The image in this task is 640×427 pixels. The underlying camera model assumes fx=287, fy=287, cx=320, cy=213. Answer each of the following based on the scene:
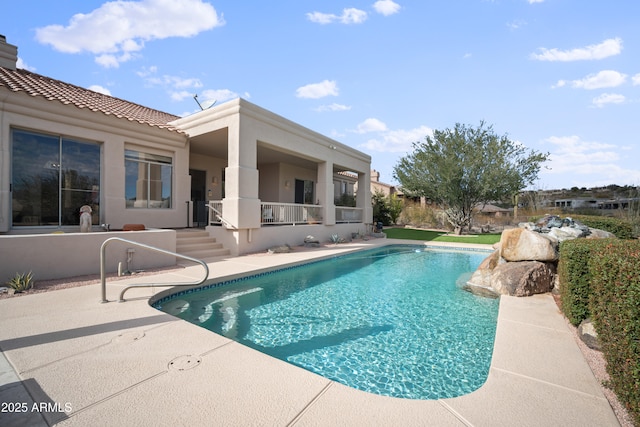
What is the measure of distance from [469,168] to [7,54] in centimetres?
2388

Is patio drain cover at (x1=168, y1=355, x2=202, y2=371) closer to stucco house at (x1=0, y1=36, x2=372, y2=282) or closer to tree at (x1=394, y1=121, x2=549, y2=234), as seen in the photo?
stucco house at (x1=0, y1=36, x2=372, y2=282)

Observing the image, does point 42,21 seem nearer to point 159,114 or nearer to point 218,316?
point 159,114

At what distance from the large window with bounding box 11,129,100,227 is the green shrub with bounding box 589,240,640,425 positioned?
39.5 feet

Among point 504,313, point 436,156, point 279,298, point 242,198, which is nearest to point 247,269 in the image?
point 279,298

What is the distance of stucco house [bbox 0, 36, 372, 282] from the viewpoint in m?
7.50

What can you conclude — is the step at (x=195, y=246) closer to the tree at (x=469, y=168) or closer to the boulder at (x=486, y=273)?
the boulder at (x=486, y=273)

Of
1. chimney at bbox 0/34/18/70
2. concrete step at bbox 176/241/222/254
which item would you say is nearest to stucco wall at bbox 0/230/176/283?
concrete step at bbox 176/241/222/254

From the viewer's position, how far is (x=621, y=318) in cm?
229

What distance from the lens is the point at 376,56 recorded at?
498 inches

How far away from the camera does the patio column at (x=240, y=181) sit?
9945 mm

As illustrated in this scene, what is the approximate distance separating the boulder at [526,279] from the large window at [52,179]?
465 inches

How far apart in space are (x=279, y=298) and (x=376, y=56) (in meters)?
11.4

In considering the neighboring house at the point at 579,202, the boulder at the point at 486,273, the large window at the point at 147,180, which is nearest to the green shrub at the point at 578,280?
the boulder at the point at 486,273

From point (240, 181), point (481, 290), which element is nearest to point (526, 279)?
point (481, 290)
